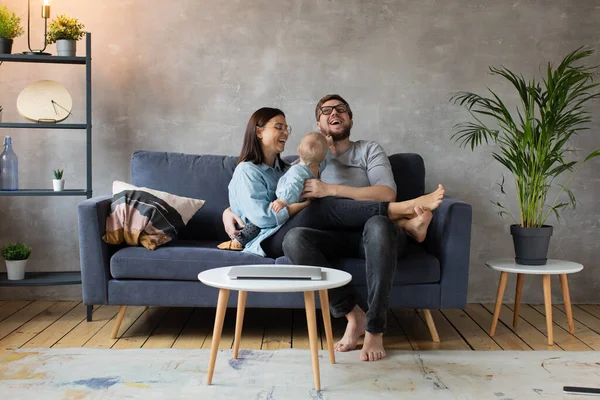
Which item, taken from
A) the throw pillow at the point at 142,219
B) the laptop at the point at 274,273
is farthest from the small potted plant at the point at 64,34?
the laptop at the point at 274,273

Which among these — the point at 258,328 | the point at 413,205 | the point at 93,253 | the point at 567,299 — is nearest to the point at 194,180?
the point at 93,253

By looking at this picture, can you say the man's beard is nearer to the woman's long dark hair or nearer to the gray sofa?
the woman's long dark hair

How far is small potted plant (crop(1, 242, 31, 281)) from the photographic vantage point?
3705 mm

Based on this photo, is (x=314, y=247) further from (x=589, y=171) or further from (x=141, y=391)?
(x=589, y=171)

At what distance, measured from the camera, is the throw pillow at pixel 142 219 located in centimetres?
321

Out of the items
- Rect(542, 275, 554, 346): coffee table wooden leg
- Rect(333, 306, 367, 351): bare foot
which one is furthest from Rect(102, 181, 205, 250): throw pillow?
Rect(542, 275, 554, 346): coffee table wooden leg

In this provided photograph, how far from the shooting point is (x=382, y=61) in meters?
4.07

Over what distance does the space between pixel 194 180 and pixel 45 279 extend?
959mm

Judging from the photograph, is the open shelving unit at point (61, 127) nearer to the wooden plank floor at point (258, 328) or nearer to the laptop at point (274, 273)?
the wooden plank floor at point (258, 328)

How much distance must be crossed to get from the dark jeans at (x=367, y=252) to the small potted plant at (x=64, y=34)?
1634mm

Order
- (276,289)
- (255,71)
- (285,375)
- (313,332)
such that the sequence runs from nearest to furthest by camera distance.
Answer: (276,289)
(313,332)
(285,375)
(255,71)

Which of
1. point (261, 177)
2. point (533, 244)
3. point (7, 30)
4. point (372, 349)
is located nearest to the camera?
point (372, 349)

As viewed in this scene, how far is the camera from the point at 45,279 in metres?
3.71

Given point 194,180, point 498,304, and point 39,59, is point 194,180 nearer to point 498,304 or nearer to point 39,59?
point 39,59
